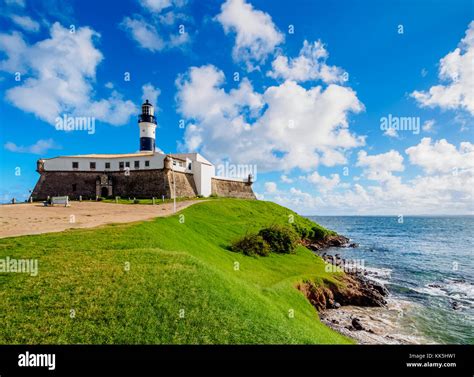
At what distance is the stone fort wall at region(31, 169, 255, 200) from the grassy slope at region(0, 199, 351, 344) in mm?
33954

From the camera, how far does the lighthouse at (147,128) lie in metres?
62.9

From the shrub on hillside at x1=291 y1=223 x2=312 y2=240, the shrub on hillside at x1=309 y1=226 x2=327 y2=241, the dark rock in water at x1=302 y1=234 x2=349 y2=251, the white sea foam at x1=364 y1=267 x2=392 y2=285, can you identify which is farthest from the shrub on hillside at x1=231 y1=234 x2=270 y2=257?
the shrub on hillside at x1=309 y1=226 x2=327 y2=241

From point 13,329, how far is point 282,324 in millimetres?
8594

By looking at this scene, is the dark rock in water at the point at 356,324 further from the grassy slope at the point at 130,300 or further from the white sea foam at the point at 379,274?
the white sea foam at the point at 379,274

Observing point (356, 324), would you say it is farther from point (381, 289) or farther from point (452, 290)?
point (452, 290)

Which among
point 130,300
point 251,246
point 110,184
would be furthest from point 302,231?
point 130,300

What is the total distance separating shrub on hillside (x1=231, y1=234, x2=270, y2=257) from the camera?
79.7ft

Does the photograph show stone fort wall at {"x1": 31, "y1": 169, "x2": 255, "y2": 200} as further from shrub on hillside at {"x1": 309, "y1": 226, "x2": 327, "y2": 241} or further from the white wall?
shrub on hillside at {"x1": 309, "y1": 226, "x2": 327, "y2": 241}

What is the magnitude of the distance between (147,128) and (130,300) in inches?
2361

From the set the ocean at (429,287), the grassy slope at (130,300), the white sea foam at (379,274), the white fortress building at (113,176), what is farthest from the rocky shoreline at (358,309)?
the white fortress building at (113,176)
